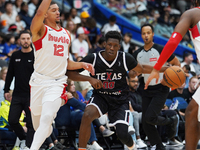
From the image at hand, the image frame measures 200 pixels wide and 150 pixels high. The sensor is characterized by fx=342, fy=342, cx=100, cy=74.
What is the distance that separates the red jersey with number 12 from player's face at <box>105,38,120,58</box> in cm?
80

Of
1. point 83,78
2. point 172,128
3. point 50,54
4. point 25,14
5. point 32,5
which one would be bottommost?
point 172,128

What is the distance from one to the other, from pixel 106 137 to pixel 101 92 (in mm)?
2502

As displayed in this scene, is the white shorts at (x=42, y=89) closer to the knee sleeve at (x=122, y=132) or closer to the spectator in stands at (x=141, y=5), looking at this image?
the knee sleeve at (x=122, y=132)

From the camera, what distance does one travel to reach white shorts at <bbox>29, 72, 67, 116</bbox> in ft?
16.6

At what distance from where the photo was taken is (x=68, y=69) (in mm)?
5641

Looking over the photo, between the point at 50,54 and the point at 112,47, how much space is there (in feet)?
3.53

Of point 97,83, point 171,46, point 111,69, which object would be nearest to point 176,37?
point 171,46

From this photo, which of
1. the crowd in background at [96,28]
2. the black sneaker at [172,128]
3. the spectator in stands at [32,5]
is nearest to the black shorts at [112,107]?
the crowd in background at [96,28]

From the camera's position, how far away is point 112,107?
5793mm

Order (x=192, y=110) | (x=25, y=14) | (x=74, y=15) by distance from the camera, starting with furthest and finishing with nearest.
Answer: (x=74, y=15)
(x=25, y=14)
(x=192, y=110)

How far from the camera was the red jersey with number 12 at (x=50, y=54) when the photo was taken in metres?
5.18

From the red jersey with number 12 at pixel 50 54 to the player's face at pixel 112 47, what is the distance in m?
0.80

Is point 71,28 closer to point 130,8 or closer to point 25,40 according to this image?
point 130,8

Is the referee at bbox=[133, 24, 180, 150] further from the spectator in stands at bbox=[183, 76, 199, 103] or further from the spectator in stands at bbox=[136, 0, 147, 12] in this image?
the spectator in stands at bbox=[136, 0, 147, 12]
